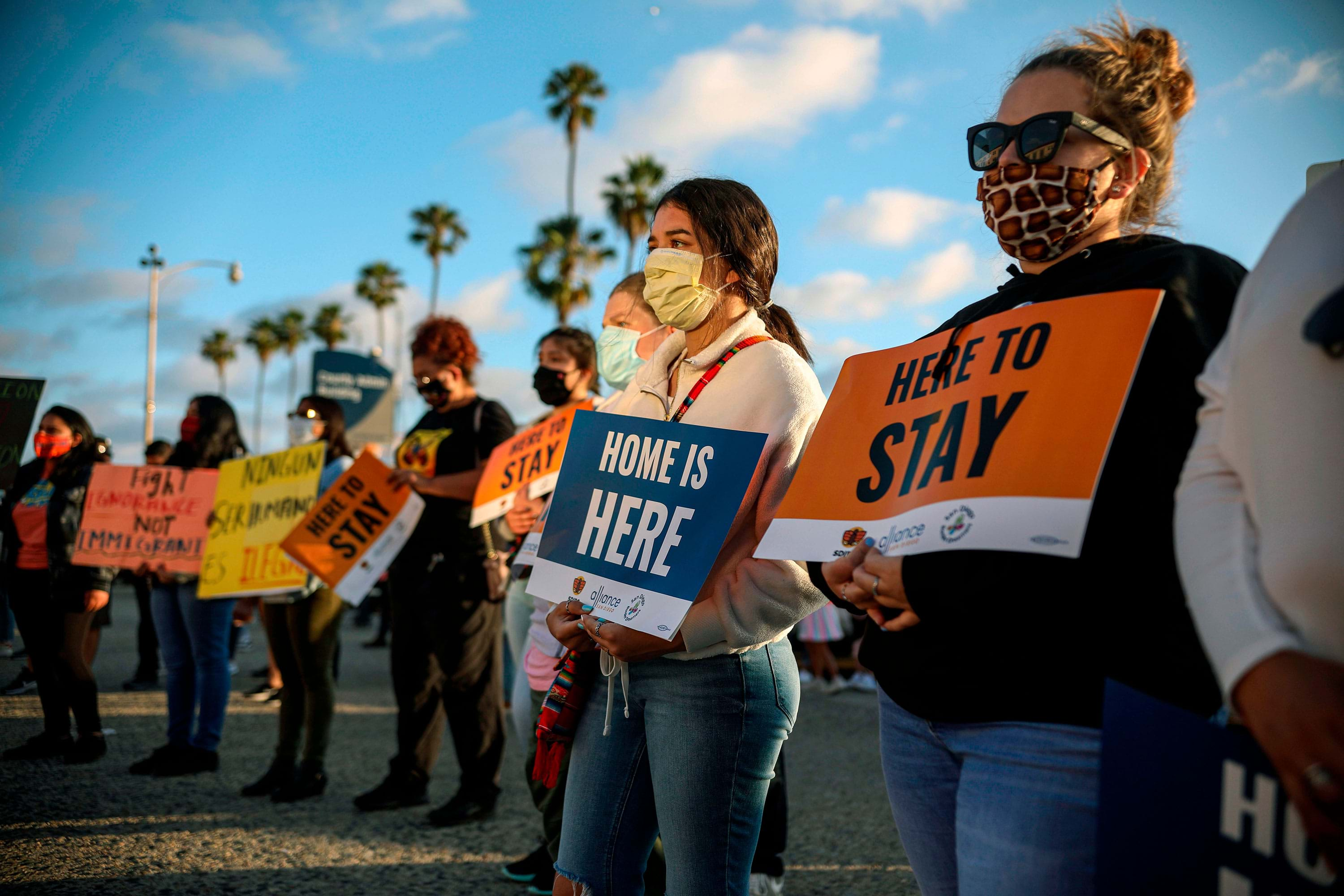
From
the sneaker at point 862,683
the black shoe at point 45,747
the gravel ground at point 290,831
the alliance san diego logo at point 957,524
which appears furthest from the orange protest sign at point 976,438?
the sneaker at point 862,683

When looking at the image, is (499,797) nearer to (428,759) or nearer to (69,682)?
(428,759)

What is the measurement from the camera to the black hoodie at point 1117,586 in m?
1.32

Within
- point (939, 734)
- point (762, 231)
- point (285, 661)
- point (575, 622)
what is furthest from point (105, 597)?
point (939, 734)

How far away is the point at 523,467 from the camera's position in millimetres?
4258

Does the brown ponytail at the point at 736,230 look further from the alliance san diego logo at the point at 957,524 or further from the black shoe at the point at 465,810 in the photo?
the black shoe at the point at 465,810

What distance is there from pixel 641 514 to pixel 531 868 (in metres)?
2.68

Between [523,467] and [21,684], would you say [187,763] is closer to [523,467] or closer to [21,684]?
[523,467]

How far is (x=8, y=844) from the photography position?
4.29 metres

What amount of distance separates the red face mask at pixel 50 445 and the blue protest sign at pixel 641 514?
218 inches

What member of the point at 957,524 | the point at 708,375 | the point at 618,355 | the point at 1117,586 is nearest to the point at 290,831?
the point at 618,355

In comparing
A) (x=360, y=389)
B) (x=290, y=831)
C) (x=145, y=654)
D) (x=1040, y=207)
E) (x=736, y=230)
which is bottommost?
(x=290, y=831)

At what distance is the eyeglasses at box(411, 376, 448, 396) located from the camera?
5.07 meters

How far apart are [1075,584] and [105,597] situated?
22.1ft

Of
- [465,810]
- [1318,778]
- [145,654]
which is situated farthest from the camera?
[145,654]
